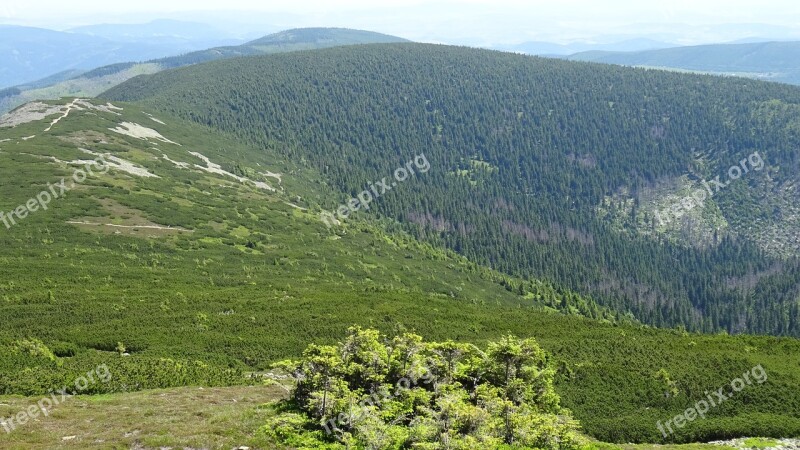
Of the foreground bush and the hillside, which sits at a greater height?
the foreground bush

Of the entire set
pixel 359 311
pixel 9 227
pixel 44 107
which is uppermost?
pixel 44 107

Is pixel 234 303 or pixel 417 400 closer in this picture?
pixel 417 400

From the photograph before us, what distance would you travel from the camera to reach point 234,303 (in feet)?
251

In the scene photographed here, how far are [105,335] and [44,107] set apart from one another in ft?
569

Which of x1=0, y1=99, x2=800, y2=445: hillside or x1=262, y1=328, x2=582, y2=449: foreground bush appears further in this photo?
x1=0, y1=99, x2=800, y2=445: hillside

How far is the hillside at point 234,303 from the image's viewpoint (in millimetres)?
50688

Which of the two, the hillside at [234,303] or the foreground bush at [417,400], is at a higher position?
the foreground bush at [417,400]

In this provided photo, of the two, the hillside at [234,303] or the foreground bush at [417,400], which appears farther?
the hillside at [234,303]

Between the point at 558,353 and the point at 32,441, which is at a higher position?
the point at 32,441

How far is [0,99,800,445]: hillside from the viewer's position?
5069cm

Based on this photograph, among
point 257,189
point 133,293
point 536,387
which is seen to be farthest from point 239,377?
point 257,189

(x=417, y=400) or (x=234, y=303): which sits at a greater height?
(x=417, y=400)

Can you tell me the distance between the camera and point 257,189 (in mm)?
172125

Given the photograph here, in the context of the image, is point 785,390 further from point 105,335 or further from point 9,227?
point 9,227
